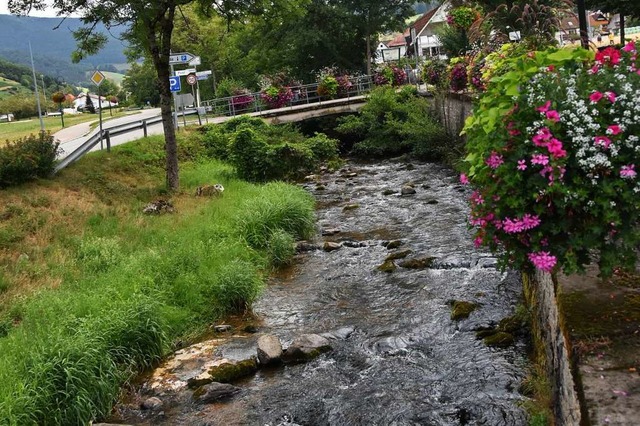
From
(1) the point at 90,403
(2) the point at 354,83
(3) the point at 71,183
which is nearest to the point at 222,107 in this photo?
(2) the point at 354,83

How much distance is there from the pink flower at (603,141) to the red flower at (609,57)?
0.77m

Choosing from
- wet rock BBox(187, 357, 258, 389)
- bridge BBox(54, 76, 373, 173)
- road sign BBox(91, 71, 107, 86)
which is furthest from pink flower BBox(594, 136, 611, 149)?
bridge BBox(54, 76, 373, 173)

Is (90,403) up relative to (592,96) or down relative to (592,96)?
down

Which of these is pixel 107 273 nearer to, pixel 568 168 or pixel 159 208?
pixel 159 208

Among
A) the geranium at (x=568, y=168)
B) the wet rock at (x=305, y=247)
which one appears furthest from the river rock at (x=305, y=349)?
the wet rock at (x=305, y=247)

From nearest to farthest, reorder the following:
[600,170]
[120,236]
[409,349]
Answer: [600,170]
[409,349]
[120,236]

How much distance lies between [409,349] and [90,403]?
11.4ft

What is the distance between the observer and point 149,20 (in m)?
13.7

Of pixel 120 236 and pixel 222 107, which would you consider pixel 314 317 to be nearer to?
pixel 120 236

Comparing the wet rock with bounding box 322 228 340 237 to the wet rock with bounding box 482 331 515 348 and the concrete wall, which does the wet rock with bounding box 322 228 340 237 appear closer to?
the concrete wall

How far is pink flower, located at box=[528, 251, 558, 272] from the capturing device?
12.3 ft

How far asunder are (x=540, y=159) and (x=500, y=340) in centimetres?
349

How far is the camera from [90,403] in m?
5.83

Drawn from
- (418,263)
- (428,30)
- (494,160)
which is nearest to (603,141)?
(494,160)
